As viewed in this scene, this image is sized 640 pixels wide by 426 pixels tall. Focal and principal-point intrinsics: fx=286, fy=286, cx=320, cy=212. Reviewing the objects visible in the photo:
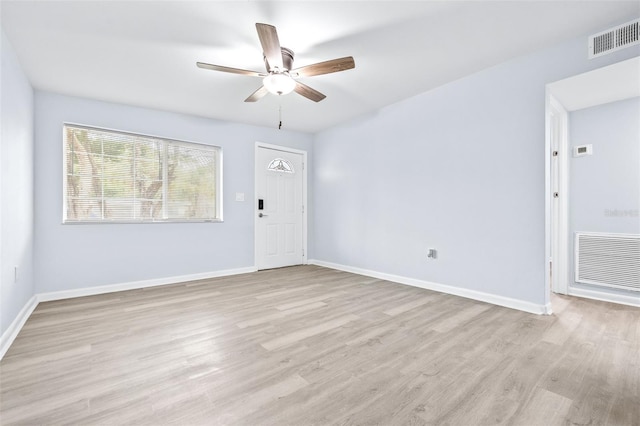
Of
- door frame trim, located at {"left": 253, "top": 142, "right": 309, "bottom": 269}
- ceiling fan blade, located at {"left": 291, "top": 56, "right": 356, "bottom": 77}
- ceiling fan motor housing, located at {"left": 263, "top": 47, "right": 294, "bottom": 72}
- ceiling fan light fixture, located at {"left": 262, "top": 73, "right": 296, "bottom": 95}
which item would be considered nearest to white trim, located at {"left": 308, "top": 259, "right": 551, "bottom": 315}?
door frame trim, located at {"left": 253, "top": 142, "right": 309, "bottom": 269}

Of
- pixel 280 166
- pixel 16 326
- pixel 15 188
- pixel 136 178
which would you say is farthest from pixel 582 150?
pixel 16 326

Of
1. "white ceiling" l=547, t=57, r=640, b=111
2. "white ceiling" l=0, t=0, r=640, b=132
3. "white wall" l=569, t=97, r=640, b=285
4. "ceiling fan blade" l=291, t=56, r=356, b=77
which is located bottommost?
"white wall" l=569, t=97, r=640, b=285

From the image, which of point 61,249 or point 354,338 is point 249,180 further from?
point 354,338

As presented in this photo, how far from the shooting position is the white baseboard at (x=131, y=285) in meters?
3.44

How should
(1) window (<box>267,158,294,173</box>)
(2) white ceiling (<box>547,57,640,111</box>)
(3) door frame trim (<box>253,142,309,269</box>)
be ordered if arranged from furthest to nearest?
(1) window (<box>267,158,294,173</box>) < (3) door frame trim (<box>253,142,309,269</box>) < (2) white ceiling (<box>547,57,640,111</box>)

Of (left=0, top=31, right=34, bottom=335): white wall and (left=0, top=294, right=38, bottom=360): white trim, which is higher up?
(left=0, top=31, right=34, bottom=335): white wall

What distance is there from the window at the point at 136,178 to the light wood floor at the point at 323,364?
1.30 metres

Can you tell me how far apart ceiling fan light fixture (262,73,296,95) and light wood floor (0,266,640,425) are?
2178mm

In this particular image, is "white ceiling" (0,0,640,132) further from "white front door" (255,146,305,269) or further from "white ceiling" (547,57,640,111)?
"white front door" (255,146,305,269)

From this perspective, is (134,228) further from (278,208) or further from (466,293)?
(466,293)

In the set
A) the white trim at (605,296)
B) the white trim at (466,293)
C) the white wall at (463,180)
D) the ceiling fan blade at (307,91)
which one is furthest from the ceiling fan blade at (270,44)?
the white trim at (605,296)

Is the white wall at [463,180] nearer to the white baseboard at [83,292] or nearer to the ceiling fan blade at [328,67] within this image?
the ceiling fan blade at [328,67]

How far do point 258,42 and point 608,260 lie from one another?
14.1 ft

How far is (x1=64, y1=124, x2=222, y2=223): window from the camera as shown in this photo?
3.65 m
